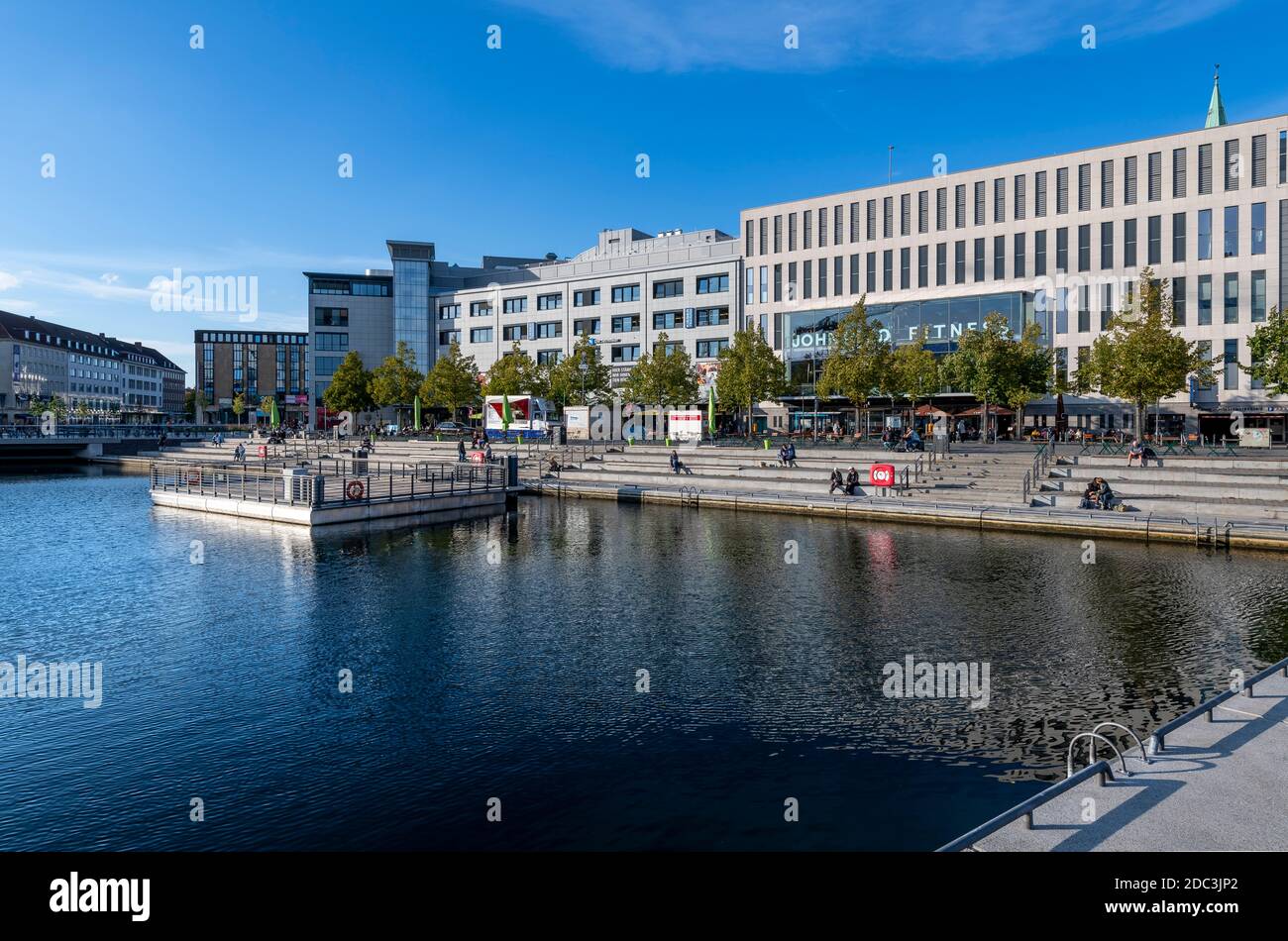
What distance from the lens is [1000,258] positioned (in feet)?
224

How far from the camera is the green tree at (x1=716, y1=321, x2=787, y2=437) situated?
66.3 metres

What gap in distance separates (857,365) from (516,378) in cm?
3673

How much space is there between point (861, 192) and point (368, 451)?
50.0 meters

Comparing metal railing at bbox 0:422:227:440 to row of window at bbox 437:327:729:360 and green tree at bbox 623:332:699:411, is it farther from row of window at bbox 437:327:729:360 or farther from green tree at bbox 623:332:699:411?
green tree at bbox 623:332:699:411

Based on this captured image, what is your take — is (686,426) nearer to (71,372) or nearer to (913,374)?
(913,374)

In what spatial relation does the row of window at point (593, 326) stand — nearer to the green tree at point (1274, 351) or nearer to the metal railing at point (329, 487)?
the metal railing at point (329, 487)

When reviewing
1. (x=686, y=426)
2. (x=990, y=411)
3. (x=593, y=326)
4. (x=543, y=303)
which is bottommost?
(x=686, y=426)

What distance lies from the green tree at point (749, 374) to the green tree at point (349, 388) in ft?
168

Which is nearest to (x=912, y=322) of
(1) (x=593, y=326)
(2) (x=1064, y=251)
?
(2) (x=1064, y=251)

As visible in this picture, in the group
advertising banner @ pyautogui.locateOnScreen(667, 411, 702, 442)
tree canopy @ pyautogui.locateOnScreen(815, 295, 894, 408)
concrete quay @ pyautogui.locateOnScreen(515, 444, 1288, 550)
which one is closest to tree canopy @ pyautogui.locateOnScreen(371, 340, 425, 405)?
advertising banner @ pyautogui.locateOnScreen(667, 411, 702, 442)

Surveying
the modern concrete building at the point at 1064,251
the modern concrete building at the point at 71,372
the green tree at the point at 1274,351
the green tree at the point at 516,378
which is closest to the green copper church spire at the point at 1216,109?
the modern concrete building at the point at 1064,251

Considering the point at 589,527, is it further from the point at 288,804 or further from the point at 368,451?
the point at 368,451

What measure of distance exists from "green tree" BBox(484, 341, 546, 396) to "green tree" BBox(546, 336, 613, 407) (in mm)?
2055

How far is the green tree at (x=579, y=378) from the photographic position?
81562 mm
